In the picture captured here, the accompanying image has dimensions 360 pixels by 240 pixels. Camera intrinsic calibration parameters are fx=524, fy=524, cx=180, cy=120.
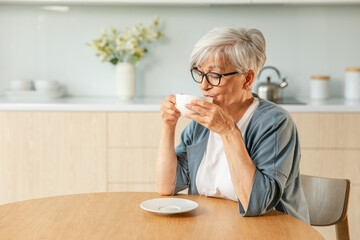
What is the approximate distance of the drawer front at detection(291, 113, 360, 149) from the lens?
10.0 ft

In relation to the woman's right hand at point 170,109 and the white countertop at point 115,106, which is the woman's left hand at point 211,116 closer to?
the woman's right hand at point 170,109

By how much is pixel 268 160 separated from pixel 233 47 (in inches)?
14.5

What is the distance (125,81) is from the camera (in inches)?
134

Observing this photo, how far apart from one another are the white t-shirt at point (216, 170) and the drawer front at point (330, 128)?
1393 mm

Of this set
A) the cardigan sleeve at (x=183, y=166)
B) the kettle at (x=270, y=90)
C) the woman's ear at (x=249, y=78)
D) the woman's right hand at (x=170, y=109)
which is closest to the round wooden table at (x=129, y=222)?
the cardigan sleeve at (x=183, y=166)

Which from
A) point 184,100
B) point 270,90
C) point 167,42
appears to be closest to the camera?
point 184,100

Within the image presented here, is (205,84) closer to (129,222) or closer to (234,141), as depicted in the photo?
(234,141)

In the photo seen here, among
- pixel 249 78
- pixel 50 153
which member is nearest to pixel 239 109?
pixel 249 78

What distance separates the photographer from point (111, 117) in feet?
10.2

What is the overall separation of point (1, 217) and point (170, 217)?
459mm

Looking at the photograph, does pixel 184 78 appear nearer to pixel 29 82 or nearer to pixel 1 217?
pixel 29 82

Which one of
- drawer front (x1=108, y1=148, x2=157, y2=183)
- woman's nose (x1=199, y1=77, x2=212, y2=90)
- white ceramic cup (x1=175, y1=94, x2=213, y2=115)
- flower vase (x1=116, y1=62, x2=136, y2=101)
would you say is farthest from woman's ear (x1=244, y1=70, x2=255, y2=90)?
flower vase (x1=116, y1=62, x2=136, y2=101)

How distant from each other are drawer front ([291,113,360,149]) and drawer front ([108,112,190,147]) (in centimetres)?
69

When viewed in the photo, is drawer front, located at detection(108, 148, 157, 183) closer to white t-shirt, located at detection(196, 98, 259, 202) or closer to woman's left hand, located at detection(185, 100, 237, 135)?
white t-shirt, located at detection(196, 98, 259, 202)
